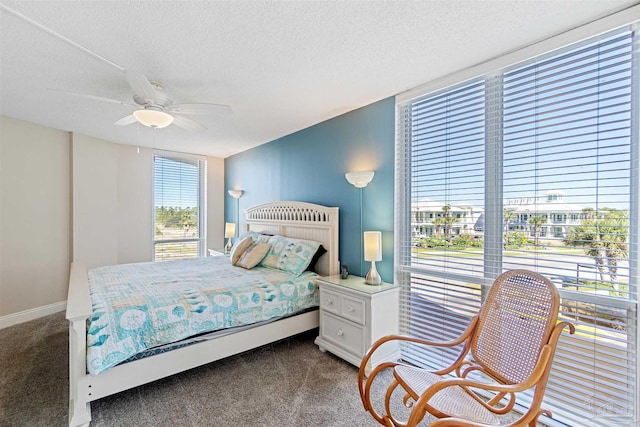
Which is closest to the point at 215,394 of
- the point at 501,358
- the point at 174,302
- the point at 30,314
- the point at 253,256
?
the point at 174,302

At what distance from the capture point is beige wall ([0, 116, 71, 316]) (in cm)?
351

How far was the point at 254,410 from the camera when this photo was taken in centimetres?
202

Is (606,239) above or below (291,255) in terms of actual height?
above

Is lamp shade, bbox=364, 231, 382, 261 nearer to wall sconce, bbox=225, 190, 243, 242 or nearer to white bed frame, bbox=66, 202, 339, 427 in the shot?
white bed frame, bbox=66, 202, 339, 427

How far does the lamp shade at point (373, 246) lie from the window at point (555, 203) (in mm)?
384

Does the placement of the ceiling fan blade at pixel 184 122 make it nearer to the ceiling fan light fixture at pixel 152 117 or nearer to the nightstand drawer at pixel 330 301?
the ceiling fan light fixture at pixel 152 117

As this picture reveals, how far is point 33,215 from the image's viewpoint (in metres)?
3.73

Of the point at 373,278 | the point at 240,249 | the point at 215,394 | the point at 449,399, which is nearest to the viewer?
the point at 449,399

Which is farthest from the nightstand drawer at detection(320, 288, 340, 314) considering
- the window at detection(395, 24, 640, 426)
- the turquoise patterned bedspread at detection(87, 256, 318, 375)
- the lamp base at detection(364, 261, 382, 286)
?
the window at detection(395, 24, 640, 426)

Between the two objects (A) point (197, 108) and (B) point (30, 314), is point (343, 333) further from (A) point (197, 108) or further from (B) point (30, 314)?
(B) point (30, 314)

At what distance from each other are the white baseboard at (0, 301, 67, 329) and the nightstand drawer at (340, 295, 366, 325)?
399 cm

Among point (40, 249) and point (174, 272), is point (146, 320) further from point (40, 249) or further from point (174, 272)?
point (40, 249)

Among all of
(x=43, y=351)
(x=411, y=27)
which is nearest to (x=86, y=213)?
(x=43, y=351)

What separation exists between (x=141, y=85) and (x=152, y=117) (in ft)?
1.37
